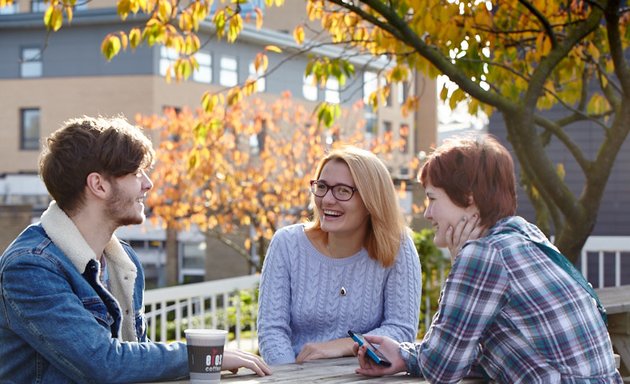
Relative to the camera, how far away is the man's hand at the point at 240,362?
3.67 metres

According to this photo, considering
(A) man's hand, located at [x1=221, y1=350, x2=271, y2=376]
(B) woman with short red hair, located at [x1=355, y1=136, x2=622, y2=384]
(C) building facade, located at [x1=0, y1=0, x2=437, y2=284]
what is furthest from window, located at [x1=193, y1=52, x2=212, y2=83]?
(B) woman with short red hair, located at [x1=355, y1=136, x2=622, y2=384]

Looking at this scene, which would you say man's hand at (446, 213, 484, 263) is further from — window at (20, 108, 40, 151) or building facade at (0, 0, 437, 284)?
window at (20, 108, 40, 151)

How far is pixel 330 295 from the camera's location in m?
5.04

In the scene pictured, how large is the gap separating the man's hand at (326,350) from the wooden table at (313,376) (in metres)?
0.33

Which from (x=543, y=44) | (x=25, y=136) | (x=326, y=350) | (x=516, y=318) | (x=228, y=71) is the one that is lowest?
(x=25, y=136)

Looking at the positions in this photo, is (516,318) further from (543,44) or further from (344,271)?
(543,44)

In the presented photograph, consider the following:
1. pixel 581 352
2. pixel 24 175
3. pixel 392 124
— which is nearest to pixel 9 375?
pixel 581 352

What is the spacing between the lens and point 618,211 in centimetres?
1709

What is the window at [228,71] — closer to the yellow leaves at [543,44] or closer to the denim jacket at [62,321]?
the yellow leaves at [543,44]

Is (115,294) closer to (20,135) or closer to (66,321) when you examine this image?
(66,321)

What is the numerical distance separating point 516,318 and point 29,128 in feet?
128

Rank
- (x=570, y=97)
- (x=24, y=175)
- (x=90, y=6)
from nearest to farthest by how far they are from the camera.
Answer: (x=570, y=97), (x=24, y=175), (x=90, y=6)

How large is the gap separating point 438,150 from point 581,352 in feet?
2.59

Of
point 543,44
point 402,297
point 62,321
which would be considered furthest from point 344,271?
point 543,44
